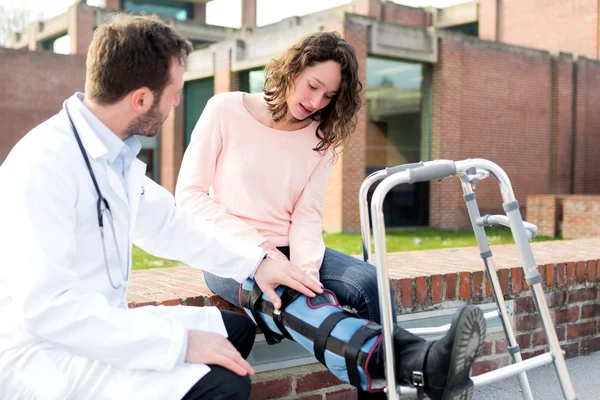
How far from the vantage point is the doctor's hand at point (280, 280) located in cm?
206

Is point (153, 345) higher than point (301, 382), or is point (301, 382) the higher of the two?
point (153, 345)

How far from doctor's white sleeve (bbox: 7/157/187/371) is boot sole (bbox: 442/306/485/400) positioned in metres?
0.68

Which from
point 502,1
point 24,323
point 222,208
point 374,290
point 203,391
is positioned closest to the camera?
point 24,323

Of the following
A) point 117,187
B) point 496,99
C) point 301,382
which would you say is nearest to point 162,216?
point 117,187

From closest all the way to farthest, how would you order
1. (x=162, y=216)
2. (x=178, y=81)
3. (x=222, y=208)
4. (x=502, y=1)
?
(x=178, y=81), (x=162, y=216), (x=222, y=208), (x=502, y=1)

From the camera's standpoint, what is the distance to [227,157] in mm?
2664

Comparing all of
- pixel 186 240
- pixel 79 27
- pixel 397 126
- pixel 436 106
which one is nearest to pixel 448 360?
pixel 186 240

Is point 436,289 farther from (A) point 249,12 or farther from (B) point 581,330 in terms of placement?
(A) point 249,12

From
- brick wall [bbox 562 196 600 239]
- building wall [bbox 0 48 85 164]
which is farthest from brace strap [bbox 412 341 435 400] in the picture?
building wall [bbox 0 48 85 164]

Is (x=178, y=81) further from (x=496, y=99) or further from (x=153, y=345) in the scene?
(x=496, y=99)

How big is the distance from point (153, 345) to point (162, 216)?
2.02ft

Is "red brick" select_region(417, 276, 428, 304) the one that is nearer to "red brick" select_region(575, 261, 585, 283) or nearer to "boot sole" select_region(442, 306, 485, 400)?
"red brick" select_region(575, 261, 585, 283)

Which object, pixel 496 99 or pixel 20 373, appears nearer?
pixel 20 373

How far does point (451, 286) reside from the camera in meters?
3.11
